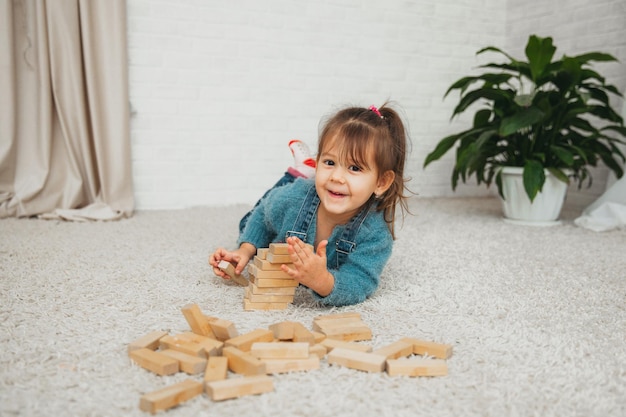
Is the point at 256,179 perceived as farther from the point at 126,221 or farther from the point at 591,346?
the point at 591,346

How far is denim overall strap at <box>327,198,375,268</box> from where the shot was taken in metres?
1.36

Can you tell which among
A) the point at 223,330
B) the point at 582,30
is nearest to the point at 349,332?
the point at 223,330

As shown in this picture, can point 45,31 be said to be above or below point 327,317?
above

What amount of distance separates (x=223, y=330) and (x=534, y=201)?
1959mm

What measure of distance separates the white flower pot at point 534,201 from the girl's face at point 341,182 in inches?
57.6

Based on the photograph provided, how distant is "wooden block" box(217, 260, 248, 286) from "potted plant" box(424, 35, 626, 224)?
1474 millimetres

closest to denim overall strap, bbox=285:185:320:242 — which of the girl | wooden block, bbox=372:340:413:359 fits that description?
the girl

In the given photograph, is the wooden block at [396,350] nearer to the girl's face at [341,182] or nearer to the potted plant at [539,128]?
the girl's face at [341,182]

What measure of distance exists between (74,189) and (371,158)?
1732 mm

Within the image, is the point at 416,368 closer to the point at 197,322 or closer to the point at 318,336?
the point at 318,336

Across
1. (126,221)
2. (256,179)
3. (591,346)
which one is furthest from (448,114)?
(591,346)

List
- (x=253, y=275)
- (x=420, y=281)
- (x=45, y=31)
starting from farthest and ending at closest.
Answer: (x=45, y=31) < (x=420, y=281) < (x=253, y=275)

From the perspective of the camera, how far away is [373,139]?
1287mm

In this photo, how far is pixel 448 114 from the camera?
3.45 meters
